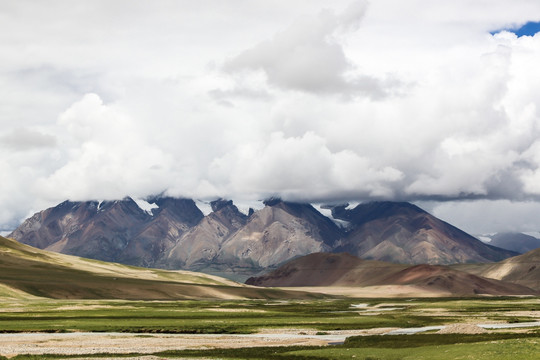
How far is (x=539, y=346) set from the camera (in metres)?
70.5

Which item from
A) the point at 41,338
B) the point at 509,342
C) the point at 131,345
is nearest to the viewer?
the point at 509,342

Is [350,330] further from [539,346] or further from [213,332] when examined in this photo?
[539,346]

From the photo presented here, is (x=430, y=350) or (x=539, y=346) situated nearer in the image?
(x=539, y=346)

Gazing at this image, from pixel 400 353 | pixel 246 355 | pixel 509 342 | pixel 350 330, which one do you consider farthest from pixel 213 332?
pixel 509 342

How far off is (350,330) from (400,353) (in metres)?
43.2

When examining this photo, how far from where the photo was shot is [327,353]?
79250 millimetres

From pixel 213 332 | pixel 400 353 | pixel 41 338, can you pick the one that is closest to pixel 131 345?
pixel 41 338

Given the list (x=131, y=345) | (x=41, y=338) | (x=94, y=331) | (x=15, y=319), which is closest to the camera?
(x=131, y=345)

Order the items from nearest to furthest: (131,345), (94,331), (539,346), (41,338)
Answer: (539,346), (131,345), (41,338), (94,331)

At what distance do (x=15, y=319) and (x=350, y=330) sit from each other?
7126 centimetres

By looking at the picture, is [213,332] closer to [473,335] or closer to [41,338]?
[41,338]

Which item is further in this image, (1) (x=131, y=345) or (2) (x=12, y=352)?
(1) (x=131, y=345)

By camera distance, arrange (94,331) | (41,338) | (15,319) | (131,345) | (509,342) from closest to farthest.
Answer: (509,342)
(131,345)
(41,338)
(94,331)
(15,319)

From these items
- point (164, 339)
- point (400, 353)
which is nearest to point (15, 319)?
point (164, 339)
